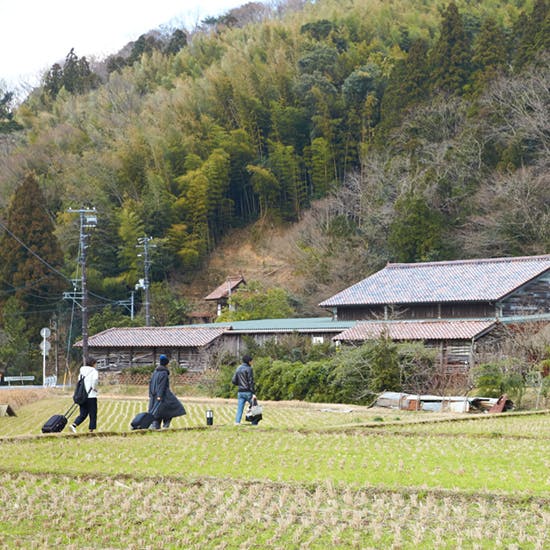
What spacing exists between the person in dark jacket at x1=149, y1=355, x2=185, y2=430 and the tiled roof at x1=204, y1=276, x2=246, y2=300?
3118 cm

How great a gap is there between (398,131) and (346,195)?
13.1ft

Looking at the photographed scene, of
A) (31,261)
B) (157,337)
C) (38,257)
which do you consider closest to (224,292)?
(38,257)

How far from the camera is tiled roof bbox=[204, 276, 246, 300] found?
145 feet

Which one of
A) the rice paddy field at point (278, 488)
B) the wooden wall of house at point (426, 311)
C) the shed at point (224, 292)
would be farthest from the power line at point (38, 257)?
the rice paddy field at point (278, 488)

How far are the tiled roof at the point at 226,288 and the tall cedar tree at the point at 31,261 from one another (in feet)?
25.4

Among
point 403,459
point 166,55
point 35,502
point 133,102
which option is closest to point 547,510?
point 403,459

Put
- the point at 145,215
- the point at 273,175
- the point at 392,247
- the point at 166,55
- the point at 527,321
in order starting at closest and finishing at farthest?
the point at 527,321
the point at 392,247
the point at 145,215
the point at 273,175
the point at 166,55

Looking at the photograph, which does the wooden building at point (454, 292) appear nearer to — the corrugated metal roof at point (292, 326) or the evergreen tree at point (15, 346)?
the corrugated metal roof at point (292, 326)

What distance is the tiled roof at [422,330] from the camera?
2381 centimetres

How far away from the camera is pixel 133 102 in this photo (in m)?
58.0

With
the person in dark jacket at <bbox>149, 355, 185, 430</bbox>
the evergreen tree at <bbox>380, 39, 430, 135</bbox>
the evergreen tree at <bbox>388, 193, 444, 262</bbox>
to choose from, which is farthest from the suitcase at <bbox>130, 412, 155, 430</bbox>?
the evergreen tree at <bbox>380, 39, 430, 135</bbox>

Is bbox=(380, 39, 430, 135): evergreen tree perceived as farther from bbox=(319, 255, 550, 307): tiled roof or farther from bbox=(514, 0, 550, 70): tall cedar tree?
bbox=(319, 255, 550, 307): tiled roof

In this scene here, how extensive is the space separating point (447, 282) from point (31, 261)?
1955 centimetres

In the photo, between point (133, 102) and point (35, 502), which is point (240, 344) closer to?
point (35, 502)
